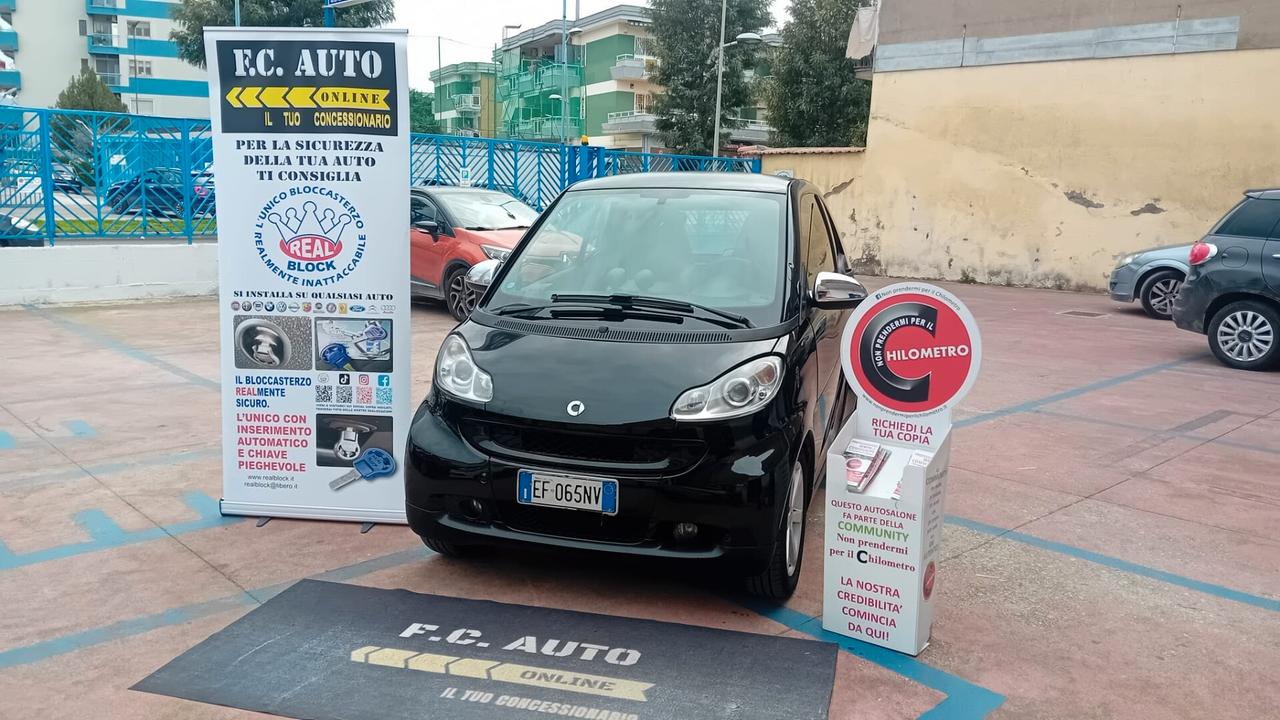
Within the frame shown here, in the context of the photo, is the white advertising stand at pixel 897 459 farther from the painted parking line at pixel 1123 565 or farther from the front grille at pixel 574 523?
the painted parking line at pixel 1123 565

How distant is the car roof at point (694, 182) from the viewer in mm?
4922

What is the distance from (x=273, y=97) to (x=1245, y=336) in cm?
924

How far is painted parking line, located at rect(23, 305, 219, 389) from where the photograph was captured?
8141 millimetres

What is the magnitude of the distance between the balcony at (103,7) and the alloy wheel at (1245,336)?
72.2 metres

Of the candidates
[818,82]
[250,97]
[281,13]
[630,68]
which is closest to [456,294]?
[250,97]

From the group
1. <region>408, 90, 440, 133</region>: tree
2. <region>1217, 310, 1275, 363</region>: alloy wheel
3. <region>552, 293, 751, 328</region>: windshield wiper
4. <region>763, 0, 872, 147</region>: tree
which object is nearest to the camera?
<region>552, 293, 751, 328</region>: windshield wiper

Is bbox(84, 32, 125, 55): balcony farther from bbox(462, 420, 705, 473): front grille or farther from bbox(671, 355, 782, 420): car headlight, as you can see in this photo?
bbox(671, 355, 782, 420): car headlight

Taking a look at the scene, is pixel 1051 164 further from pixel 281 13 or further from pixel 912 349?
pixel 281 13

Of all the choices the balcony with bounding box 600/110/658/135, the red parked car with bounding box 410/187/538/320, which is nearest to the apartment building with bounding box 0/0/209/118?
the balcony with bounding box 600/110/658/135

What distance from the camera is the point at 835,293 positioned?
14.6ft

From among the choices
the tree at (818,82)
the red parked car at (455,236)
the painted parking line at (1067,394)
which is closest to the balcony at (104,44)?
the tree at (818,82)

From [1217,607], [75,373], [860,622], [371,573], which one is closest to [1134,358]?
[1217,607]

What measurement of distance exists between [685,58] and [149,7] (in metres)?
46.7

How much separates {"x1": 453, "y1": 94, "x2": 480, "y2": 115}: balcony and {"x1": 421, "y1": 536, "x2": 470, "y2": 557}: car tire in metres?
68.8
